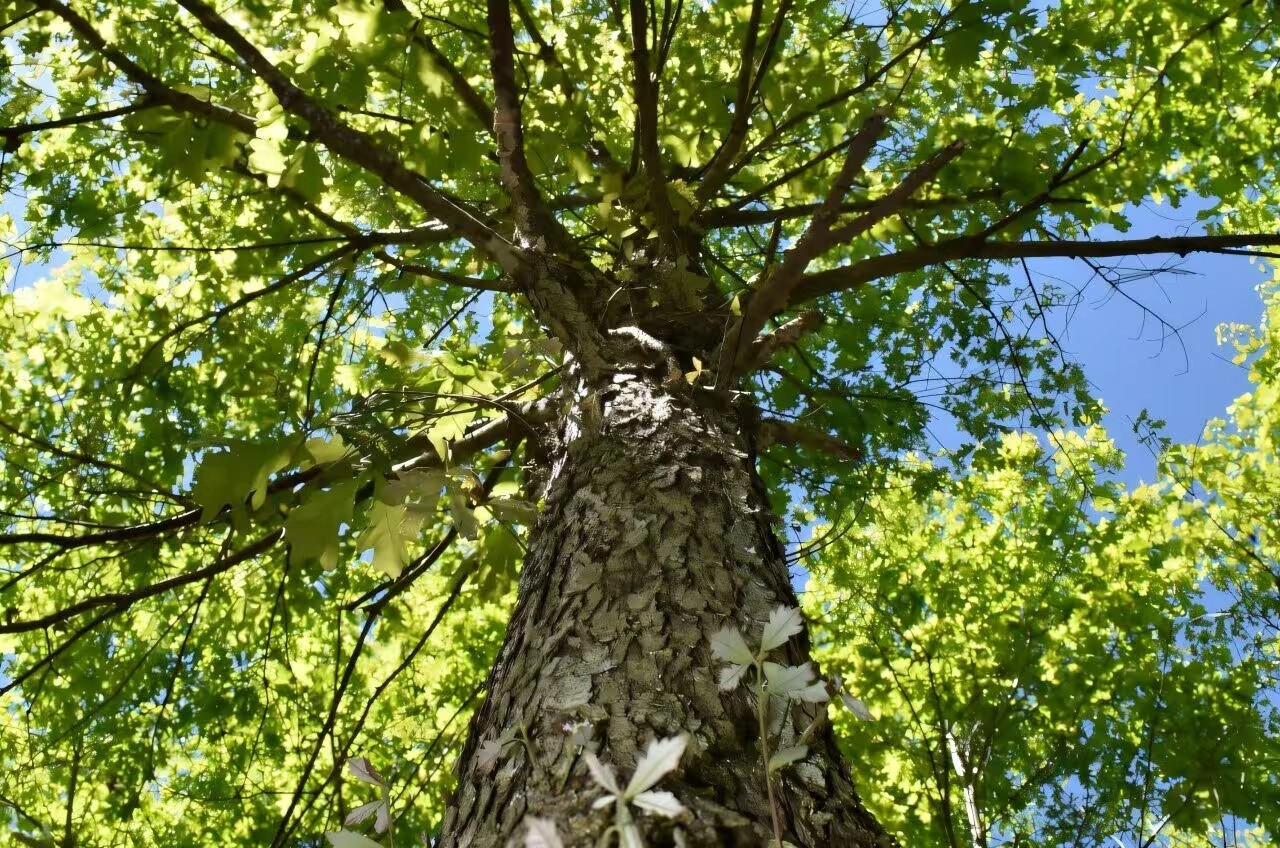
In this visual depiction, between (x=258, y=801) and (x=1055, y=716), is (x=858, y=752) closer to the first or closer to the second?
(x=1055, y=716)

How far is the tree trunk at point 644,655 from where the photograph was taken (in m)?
0.88

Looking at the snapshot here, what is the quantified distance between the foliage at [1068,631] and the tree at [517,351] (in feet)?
4.17

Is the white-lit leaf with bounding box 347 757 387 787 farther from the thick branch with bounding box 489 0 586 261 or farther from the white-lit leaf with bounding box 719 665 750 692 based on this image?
the thick branch with bounding box 489 0 586 261

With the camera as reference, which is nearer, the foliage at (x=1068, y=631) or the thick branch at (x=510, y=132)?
the thick branch at (x=510, y=132)

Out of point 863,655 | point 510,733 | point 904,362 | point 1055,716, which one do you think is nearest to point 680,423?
point 510,733

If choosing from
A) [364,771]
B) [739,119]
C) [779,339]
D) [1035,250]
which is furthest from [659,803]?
[739,119]

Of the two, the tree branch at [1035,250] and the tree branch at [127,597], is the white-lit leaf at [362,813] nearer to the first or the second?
the tree branch at [127,597]

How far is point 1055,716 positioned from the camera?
4375 mm

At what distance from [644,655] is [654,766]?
0.46 m

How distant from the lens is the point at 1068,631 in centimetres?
547

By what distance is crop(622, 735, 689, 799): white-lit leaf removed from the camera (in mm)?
640

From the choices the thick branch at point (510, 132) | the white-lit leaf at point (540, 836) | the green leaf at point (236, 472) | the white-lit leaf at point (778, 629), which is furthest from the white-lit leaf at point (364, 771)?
the thick branch at point (510, 132)

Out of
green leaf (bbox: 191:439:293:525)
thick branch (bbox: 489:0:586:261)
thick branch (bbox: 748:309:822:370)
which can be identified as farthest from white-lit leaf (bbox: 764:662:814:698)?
thick branch (bbox: 489:0:586:261)

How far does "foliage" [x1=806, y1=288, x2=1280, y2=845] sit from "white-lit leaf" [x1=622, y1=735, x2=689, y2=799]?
109 inches
